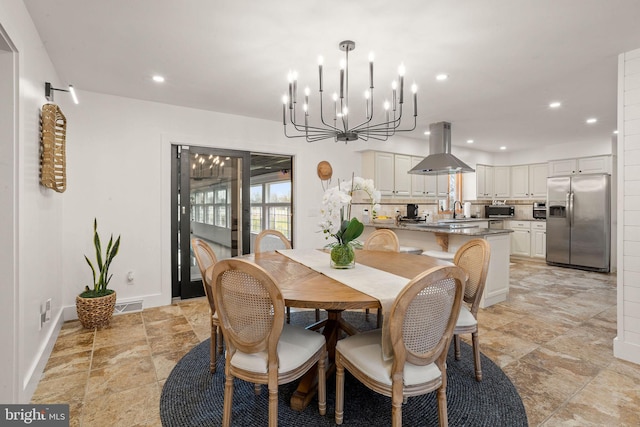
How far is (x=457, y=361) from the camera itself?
2432 millimetres

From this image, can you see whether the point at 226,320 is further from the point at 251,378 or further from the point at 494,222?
the point at 494,222

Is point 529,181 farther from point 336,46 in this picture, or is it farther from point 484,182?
point 336,46

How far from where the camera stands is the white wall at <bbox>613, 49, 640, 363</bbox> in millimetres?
2428

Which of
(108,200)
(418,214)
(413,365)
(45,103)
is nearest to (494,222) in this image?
(418,214)

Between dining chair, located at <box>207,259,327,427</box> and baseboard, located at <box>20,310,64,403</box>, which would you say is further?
baseboard, located at <box>20,310,64,403</box>

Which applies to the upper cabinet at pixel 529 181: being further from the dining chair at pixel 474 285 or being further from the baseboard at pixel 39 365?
the baseboard at pixel 39 365

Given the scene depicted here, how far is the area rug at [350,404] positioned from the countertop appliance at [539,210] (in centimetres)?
551

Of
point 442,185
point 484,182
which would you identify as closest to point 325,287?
point 442,185

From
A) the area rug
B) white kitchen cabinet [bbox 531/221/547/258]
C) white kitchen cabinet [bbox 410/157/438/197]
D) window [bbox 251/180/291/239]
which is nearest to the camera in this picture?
the area rug

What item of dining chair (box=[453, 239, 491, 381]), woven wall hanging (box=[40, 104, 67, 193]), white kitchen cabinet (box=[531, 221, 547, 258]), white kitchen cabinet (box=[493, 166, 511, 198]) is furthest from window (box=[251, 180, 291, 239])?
white kitchen cabinet (box=[531, 221, 547, 258])

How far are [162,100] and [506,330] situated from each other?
4.33 metres

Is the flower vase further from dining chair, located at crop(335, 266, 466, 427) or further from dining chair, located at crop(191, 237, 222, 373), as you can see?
dining chair, located at crop(191, 237, 222, 373)

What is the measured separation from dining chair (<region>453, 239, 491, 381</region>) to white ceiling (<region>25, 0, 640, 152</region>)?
150 cm

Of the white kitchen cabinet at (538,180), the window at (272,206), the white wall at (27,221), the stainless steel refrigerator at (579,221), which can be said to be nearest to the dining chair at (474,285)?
the white wall at (27,221)
